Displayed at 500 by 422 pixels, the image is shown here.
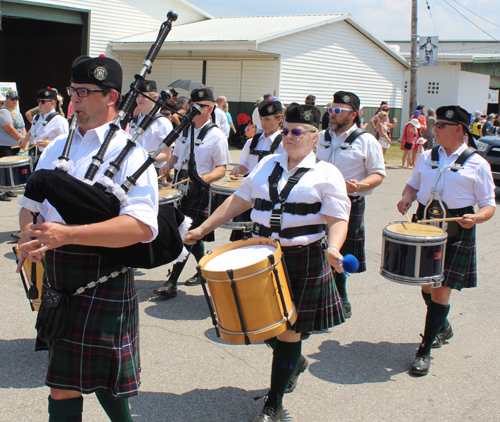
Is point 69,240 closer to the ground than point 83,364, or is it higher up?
higher up

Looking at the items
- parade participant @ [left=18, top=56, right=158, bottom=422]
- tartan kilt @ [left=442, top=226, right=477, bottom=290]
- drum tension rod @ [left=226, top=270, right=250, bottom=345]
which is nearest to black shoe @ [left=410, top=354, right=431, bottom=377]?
tartan kilt @ [left=442, top=226, right=477, bottom=290]

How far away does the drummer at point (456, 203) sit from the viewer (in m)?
4.02

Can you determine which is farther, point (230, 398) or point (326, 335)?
point (326, 335)

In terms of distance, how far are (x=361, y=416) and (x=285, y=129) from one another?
1.78m

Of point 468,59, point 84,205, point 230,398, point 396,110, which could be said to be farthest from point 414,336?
point 468,59

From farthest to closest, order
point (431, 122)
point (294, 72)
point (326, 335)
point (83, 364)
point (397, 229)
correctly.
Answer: point (294, 72), point (431, 122), point (326, 335), point (397, 229), point (83, 364)

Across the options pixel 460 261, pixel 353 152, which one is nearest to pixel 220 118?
pixel 353 152

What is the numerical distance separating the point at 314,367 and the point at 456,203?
160 cm

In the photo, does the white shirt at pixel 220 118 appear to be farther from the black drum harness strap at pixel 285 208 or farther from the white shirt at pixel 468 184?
the black drum harness strap at pixel 285 208

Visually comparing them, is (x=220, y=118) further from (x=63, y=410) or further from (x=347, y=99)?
(x=63, y=410)

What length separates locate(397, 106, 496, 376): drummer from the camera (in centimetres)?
402

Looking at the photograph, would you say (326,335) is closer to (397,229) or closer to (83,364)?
(397,229)

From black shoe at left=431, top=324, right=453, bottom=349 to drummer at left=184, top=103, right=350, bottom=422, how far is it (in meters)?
1.44

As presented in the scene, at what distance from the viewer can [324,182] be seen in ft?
10.2
